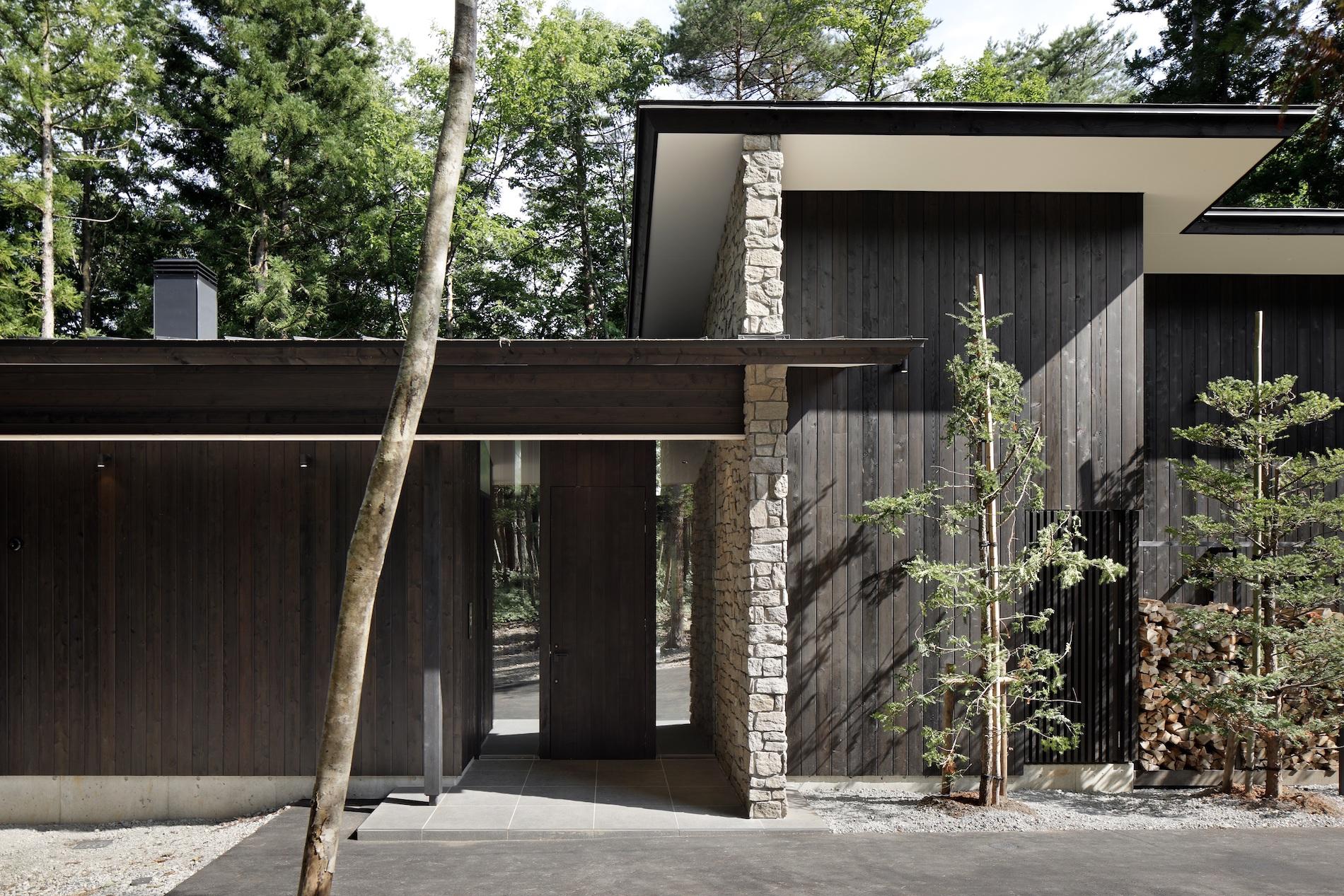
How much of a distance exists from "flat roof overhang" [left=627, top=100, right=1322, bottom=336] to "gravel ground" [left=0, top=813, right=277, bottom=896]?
5525mm

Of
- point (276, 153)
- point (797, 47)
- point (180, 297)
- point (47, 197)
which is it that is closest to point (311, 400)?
point (180, 297)

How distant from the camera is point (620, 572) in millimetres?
8453

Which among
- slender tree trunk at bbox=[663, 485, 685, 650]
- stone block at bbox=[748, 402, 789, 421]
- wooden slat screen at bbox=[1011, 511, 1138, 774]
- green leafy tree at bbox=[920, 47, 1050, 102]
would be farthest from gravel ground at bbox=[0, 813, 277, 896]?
green leafy tree at bbox=[920, 47, 1050, 102]

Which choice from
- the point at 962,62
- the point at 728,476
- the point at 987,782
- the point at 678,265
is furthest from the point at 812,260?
the point at 962,62

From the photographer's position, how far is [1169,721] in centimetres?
749

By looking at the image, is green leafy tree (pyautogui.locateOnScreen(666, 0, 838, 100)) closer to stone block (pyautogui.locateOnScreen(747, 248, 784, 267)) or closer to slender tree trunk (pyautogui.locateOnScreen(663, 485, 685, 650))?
slender tree trunk (pyautogui.locateOnScreen(663, 485, 685, 650))

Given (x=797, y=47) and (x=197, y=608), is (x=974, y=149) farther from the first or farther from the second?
(x=797, y=47)

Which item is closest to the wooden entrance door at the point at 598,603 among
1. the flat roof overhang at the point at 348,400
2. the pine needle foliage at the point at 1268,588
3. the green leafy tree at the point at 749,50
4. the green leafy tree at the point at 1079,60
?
the flat roof overhang at the point at 348,400

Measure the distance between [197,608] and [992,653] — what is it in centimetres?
568

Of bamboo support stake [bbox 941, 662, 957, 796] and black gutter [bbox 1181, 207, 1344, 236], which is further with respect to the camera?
black gutter [bbox 1181, 207, 1344, 236]

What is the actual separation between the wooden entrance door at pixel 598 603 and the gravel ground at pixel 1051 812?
6.45ft

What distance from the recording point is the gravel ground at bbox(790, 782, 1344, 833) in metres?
6.19

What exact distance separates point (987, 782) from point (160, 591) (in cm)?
608

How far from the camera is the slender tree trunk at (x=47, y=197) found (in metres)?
15.0
